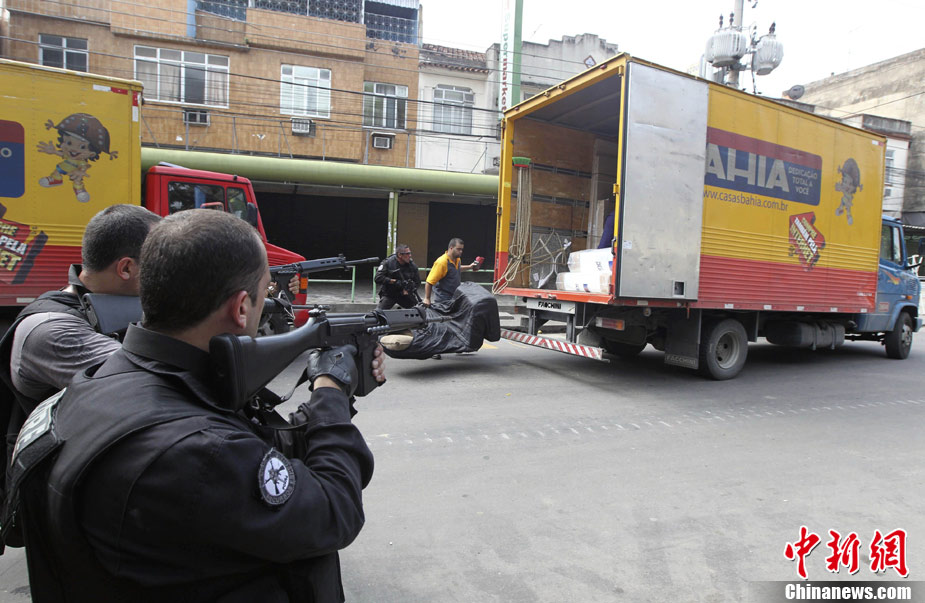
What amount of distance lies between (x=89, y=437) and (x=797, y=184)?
8.28 meters

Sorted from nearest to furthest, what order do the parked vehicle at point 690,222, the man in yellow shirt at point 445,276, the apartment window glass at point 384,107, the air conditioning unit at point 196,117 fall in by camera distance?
the parked vehicle at point 690,222
the man in yellow shirt at point 445,276
the air conditioning unit at point 196,117
the apartment window glass at point 384,107

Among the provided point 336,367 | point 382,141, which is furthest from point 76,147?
point 382,141

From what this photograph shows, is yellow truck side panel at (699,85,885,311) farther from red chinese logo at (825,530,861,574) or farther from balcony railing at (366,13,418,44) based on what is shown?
balcony railing at (366,13,418,44)

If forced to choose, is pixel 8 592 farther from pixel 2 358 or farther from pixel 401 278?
pixel 401 278

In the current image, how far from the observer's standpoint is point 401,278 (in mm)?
8055

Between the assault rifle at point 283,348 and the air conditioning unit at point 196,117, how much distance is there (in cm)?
1686

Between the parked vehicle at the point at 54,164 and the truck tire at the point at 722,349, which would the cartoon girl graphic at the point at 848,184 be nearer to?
the truck tire at the point at 722,349

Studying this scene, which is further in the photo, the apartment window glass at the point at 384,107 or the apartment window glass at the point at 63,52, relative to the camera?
the apartment window glass at the point at 384,107

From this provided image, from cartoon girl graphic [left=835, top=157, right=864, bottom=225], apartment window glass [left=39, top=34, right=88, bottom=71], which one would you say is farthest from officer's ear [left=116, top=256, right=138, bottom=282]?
apartment window glass [left=39, top=34, right=88, bottom=71]

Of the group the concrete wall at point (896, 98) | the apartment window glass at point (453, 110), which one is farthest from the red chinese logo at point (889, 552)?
the concrete wall at point (896, 98)

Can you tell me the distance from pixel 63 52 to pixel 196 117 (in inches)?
148

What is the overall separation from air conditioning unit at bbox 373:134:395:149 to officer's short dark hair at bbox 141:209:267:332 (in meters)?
17.8

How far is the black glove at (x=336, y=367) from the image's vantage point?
4.81 ft

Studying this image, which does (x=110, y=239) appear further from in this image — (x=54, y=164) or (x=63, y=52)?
(x=63, y=52)
